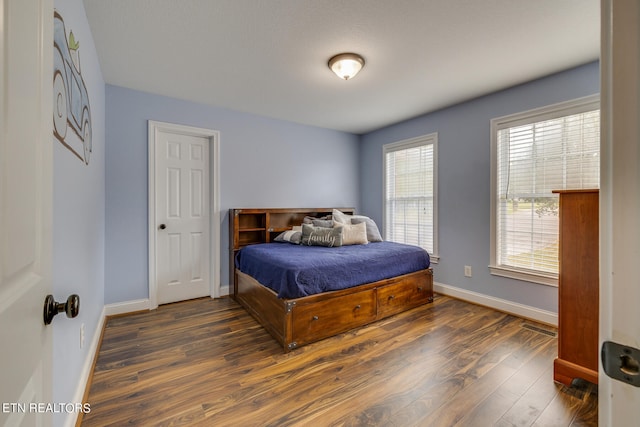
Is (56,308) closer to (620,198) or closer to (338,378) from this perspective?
(620,198)

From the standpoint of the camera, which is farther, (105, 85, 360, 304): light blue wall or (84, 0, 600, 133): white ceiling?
(105, 85, 360, 304): light blue wall

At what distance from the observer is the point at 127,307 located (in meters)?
2.98

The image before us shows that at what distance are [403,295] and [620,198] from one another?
278 centimetres

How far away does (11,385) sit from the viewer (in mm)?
468

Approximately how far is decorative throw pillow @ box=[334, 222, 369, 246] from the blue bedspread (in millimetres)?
101

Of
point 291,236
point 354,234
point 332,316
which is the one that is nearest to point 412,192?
point 354,234

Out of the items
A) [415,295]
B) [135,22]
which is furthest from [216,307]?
[135,22]

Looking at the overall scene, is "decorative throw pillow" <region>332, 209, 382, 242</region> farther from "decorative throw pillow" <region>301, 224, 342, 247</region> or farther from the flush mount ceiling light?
the flush mount ceiling light

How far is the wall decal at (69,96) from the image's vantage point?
4.06 feet

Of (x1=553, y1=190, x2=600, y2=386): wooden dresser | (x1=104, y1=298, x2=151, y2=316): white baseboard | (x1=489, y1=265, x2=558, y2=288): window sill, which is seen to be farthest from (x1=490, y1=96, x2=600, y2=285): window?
(x1=104, y1=298, x2=151, y2=316): white baseboard

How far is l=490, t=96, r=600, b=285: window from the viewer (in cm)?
253

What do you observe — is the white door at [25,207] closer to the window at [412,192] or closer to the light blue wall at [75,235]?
the light blue wall at [75,235]

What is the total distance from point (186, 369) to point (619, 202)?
2.40 meters

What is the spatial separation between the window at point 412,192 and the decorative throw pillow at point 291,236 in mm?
1594
